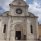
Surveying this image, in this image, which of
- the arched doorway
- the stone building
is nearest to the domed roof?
the stone building

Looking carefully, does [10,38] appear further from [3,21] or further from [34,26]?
[34,26]

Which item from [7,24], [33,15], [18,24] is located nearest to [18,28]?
[18,24]

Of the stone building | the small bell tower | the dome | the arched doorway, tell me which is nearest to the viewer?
the stone building

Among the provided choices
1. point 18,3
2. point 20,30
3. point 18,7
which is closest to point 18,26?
point 20,30

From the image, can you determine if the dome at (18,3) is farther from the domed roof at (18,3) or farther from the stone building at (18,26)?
the stone building at (18,26)

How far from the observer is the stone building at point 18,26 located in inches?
714

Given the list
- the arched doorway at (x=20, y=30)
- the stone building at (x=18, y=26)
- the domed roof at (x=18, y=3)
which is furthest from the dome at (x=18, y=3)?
the arched doorway at (x=20, y=30)

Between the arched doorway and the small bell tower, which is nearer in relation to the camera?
the arched doorway

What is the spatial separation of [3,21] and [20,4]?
403 centimetres

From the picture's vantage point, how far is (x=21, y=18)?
746 inches

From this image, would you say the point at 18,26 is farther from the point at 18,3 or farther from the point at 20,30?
the point at 18,3

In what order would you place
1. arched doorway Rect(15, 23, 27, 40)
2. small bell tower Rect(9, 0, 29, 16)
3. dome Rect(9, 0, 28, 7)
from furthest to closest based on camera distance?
dome Rect(9, 0, 28, 7), small bell tower Rect(9, 0, 29, 16), arched doorway Rect(15, 23, 27, 40)

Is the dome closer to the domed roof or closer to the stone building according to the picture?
the domed roof

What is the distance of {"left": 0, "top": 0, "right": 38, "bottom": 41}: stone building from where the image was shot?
18141 millimetres
